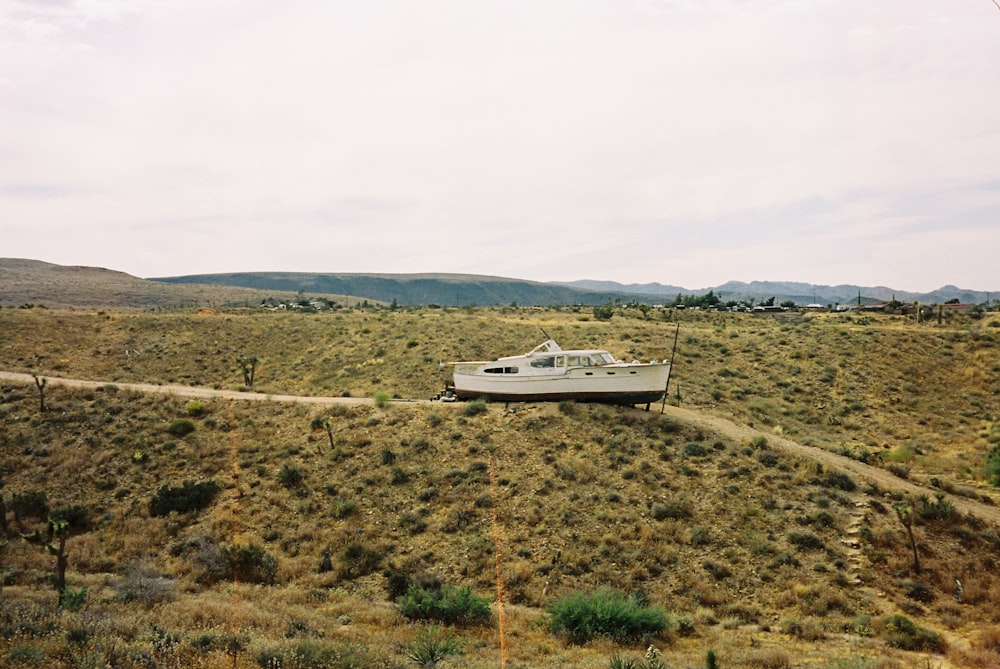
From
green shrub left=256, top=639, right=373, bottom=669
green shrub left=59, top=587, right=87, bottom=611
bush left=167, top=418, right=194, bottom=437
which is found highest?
bush left=167, top=418, right=194, bottom=437

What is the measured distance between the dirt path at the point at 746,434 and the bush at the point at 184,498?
796 cm

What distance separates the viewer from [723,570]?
16.3 meters

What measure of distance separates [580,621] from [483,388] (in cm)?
Answer: 1386

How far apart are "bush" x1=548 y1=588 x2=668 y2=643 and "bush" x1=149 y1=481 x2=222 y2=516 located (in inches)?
596

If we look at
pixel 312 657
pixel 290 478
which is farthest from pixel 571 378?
pixel 312 657

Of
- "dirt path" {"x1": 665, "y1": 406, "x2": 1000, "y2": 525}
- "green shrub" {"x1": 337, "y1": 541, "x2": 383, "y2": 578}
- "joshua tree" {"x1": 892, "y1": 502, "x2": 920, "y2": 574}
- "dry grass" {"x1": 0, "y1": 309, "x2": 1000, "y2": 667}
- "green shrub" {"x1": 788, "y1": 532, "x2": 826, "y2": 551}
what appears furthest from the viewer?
"dirt path" {"x1": 665, "y1": 406, "x2": 1000, "y2": 525}

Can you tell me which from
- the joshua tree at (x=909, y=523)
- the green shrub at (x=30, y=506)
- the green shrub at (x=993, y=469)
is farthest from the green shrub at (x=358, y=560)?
the green shrub at (x=993, y=469)

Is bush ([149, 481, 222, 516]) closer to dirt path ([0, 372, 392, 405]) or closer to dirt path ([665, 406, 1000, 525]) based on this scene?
dirt path ([0, 372, 392, 405])

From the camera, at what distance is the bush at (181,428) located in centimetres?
2623

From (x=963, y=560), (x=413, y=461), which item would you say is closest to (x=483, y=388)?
(x=413, y=461)

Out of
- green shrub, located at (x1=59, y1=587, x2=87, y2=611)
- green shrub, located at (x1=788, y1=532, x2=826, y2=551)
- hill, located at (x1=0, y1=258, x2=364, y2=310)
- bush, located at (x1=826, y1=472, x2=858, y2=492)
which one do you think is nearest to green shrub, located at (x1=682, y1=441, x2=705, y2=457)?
bush, located at (x1=826, y1=472, x2=858, y2=492)

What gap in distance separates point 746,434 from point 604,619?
1403 cm

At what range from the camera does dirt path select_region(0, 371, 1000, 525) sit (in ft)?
67.0

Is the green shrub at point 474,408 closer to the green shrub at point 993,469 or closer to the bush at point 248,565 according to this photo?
the bush at point 248,565
